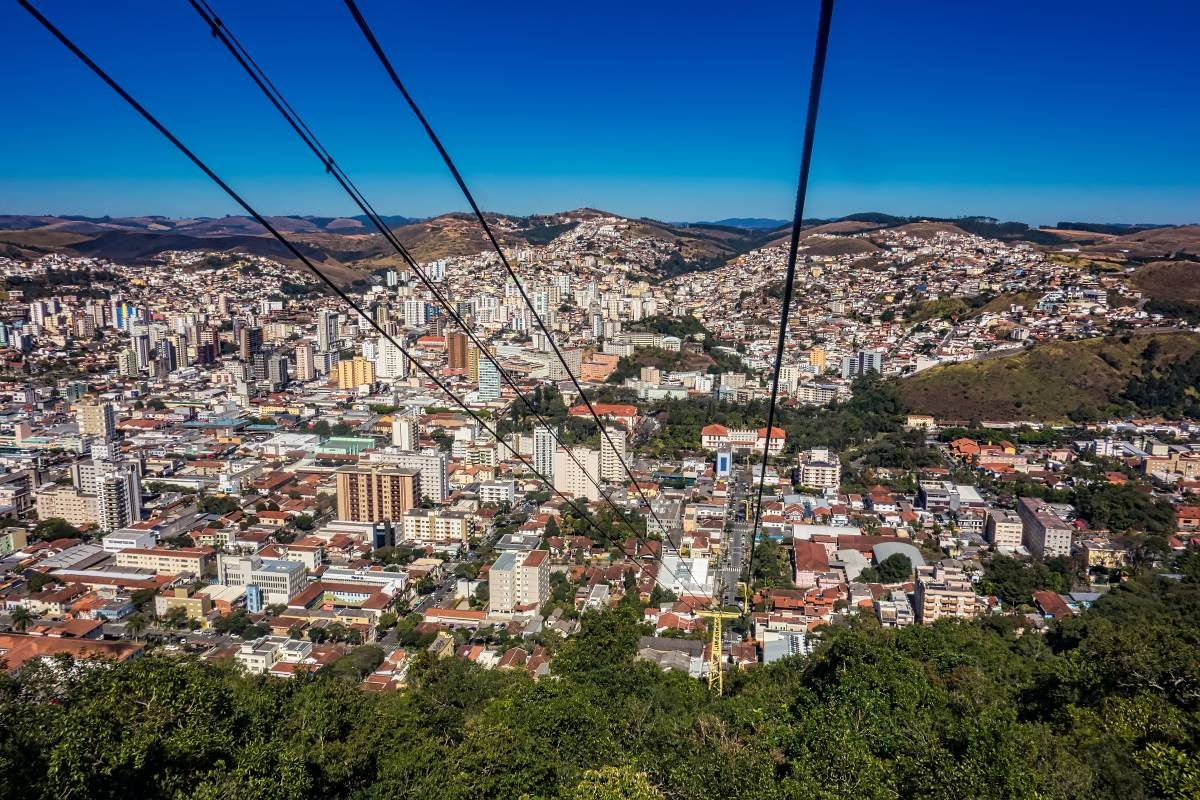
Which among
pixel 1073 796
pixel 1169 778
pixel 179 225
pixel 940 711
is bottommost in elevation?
pixel 940 711

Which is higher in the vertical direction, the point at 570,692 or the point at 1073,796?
the point at 1073,796

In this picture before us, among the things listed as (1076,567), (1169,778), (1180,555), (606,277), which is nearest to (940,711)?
(1169,778)

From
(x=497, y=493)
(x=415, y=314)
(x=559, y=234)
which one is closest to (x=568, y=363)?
(x=497, y=493)

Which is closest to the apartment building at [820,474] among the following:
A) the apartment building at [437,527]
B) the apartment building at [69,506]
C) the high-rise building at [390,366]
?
the apartment building at [437,527]

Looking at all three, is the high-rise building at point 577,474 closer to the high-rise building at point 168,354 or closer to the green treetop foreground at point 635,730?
the green treetop foreground at point 635,730

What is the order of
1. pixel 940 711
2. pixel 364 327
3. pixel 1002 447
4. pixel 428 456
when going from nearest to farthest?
pixel 940 711, pixel 428 456, pixel 1002 447, pixel 364 327

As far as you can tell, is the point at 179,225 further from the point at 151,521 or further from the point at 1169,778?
the point at 1169,778

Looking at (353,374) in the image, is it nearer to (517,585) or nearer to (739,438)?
(739,438)
